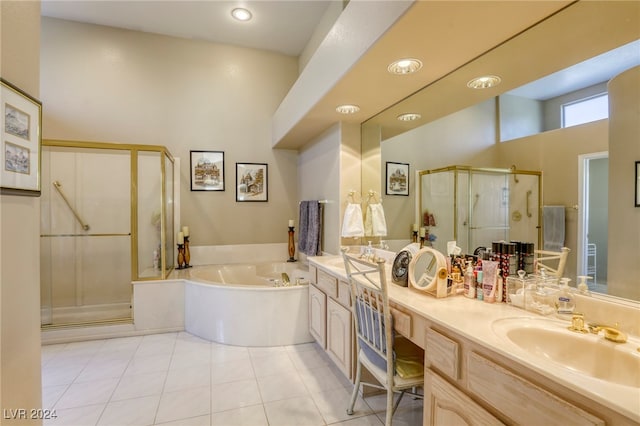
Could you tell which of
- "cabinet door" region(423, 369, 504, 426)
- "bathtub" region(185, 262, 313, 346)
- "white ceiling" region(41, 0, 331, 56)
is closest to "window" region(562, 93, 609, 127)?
"cabinet door" region(423, 369, 504, 426)

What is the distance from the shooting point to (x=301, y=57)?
13.4ft

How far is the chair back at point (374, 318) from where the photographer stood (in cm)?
147

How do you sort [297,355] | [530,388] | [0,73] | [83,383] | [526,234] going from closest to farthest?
[530,388] < [0,73] < [526,234] < [83,383] < [297,355]

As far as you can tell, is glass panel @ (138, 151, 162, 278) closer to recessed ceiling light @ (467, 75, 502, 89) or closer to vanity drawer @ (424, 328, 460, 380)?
vanity drawer @ (424, 328, 460, 380)

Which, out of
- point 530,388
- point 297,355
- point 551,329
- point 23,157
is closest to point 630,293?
point 551,329

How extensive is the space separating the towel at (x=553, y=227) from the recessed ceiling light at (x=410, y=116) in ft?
3.68

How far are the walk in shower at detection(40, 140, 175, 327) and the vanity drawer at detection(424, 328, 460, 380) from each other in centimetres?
290

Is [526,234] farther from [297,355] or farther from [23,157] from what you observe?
[23,157]

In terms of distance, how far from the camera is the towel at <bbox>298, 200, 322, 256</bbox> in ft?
10.8

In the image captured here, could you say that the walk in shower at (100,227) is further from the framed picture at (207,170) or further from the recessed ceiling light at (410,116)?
the recessed ceiling light at (410,116)

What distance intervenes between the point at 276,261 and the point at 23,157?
3.08m

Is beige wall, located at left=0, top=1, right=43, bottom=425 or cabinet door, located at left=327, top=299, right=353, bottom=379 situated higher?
beige wall, located at left=0, top=1, right=43, bottom=425

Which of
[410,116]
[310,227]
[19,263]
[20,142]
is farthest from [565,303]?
[310,227]

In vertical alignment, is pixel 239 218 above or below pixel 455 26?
below
